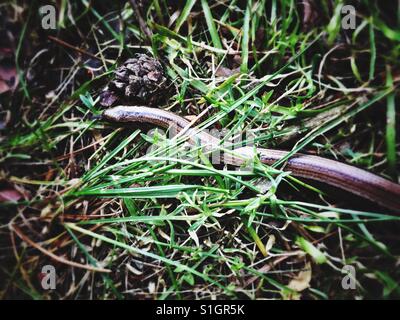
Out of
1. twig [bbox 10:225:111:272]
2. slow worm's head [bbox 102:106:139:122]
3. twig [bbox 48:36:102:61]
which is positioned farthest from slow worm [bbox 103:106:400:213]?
twig [bbox 10:225:111:272]

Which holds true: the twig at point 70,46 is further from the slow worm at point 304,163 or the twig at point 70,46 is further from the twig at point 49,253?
the twig at point 49,253

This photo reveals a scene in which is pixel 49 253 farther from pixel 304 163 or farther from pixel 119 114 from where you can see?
pixel 304 163

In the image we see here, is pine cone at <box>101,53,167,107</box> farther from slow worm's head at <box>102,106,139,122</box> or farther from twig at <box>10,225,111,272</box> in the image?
twig at <box>10,225,111,272</box>

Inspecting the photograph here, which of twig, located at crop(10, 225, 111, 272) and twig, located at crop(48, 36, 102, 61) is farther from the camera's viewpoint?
twig, located at crop(48, 36, 102, 61)

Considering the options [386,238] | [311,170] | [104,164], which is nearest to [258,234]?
[311,170]

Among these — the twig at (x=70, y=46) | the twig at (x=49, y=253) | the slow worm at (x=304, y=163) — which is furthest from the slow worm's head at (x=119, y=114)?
the twig at (x=49, y=253)
